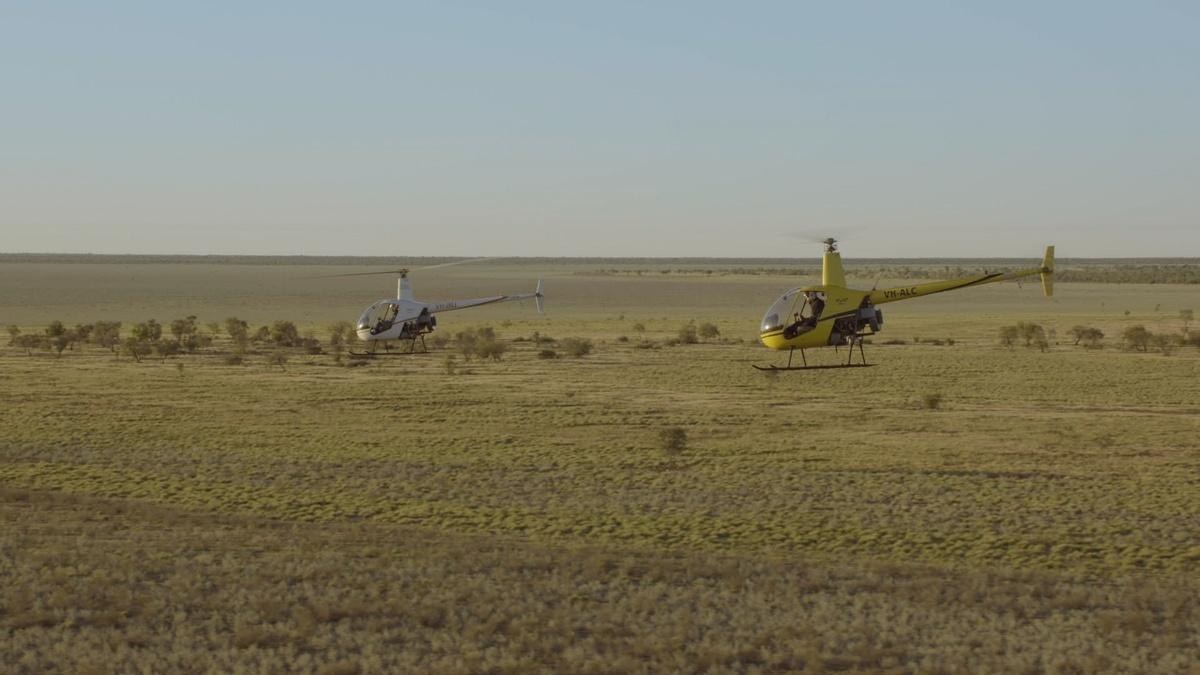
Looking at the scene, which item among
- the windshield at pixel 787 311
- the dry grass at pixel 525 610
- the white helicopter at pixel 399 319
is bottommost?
the dry grass at pixel 525 610

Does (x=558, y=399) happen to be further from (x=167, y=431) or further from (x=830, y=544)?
(x=830, y=544)

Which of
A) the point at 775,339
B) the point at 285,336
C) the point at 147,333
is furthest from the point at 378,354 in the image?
the point at 775,339

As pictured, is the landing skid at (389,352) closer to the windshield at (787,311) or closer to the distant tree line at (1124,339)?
the windshield at (787,311)

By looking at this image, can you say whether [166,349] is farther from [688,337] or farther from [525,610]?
[525,610]

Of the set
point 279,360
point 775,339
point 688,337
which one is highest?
point 775,339

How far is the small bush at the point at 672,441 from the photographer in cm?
2723

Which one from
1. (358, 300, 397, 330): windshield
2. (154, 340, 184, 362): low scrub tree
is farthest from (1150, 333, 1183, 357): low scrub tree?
(154, 340, 184, 362): low scrub tree

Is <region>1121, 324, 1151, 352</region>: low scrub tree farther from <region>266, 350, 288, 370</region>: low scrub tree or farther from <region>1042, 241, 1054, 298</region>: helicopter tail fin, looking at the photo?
<region>266, 350, 288, 370</region>: low scrub tree

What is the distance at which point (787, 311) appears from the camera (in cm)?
3038

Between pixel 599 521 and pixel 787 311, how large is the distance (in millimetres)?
11714

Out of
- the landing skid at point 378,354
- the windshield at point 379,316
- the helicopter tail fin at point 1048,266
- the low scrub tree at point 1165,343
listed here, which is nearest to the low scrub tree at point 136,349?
the landing skid at point 378,354

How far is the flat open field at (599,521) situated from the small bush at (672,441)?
0.20 metres

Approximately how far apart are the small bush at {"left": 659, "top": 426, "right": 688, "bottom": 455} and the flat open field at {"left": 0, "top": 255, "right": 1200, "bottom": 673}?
0.67 feet

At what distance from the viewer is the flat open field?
13812 millimetres
